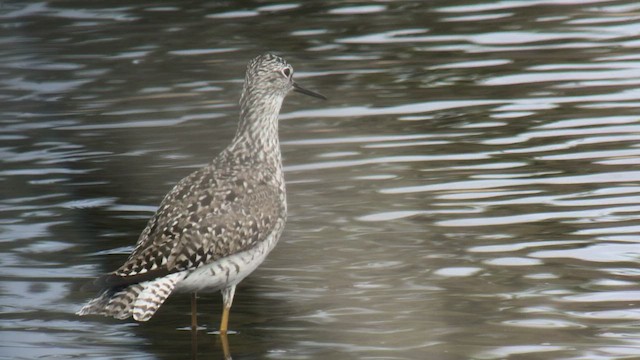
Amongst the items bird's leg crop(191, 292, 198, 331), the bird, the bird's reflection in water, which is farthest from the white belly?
the bird's reflection in water

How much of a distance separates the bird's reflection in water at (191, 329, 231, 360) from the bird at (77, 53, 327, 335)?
0.04 metres

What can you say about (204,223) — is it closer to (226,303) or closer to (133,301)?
(226,303)

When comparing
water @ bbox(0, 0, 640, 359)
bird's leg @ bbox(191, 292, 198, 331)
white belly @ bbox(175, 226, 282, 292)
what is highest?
white belly @ bbox(175, 226, 282, 292)

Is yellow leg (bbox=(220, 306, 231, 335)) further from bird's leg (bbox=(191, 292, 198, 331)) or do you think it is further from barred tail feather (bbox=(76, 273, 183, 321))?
barred tail feather (bbox=(76, 273, 183, 321))

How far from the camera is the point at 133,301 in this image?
9148mm

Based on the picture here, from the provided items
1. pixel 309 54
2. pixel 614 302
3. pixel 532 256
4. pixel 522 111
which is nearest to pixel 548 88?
pixel 522 111

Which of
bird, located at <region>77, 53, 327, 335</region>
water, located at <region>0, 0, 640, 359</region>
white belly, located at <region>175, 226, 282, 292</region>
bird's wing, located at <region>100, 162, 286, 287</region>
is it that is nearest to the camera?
bird, located at <region>77, 53, 327, 335</region>

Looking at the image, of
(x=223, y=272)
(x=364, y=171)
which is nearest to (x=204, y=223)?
(x=223, y=272)

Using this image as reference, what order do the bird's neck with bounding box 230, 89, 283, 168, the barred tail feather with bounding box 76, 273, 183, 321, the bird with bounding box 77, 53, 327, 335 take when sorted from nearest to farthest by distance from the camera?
1. the barred tail feather with bounding box 76, 273, 183, 321
2. the bird with bounding box 77, 53, 327, 335
3. the bird's neck with bounding box 230, 89, 283, 168

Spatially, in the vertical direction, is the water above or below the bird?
below

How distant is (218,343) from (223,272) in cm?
46

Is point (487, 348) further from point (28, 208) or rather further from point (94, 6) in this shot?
point (94, 6)

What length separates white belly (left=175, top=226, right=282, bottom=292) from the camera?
955 cm

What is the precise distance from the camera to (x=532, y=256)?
36.6 ft
